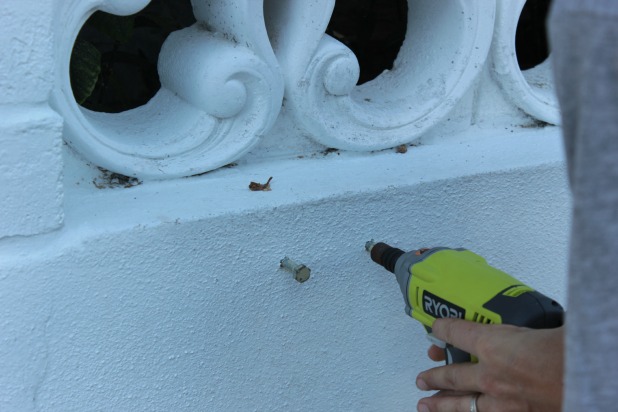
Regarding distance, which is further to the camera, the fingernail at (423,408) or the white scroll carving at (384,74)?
the white scroll carving at (384,74)

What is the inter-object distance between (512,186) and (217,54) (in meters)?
0.57

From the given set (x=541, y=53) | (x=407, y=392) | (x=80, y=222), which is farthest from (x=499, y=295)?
(x=541, y=53)

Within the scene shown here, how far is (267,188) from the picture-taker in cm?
114

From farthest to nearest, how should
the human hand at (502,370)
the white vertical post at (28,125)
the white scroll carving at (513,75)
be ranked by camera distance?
the white scroll carving at (513,75), the white vertical post at (28,125), the human hand at (502,370)

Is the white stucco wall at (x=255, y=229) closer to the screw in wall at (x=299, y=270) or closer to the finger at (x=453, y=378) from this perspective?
the screw in wall at (x=299, y=270)

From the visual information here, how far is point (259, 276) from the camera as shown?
3.70 feet

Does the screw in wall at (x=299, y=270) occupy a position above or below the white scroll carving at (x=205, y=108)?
below

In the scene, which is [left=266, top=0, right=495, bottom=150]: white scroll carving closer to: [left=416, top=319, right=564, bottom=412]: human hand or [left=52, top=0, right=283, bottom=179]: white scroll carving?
[left=52, top=0, right=283, bottom=179]: white scroll carving

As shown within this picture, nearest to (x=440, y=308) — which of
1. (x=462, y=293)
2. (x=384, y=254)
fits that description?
(x=462, y=293)

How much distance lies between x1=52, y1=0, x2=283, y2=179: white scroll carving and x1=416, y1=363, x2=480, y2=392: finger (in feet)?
1.39

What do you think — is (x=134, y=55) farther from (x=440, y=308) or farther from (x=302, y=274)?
(x=440, y=308)

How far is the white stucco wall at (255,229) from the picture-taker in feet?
3.10

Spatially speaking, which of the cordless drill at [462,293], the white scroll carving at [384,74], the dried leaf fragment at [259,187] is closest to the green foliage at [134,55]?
the white scroll carving at [384,74]

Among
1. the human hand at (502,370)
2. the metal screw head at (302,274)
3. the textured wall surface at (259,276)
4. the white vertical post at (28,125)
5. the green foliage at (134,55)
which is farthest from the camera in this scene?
the green foliage at (134,55)
